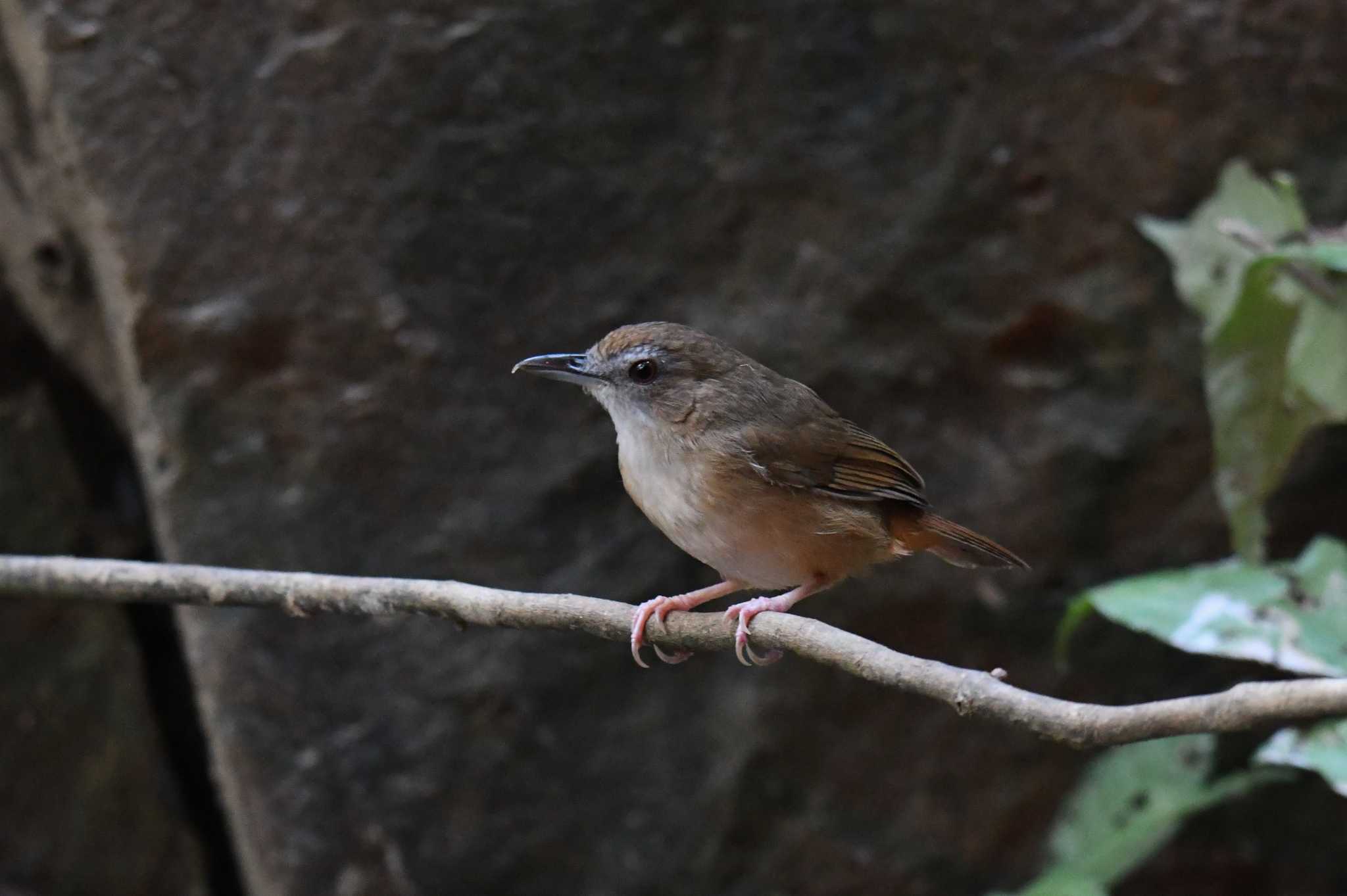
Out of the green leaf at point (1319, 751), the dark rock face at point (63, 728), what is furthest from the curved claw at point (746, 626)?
the dark rock face at point (63, 728)

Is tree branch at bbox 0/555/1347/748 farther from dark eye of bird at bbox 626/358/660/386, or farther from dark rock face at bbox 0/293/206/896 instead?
dark rock face at bbox 0/293/206/896

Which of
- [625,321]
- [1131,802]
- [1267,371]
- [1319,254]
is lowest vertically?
[1131,802]

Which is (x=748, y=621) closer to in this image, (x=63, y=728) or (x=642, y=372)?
(x=642, y=372)

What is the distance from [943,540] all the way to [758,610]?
73 cm

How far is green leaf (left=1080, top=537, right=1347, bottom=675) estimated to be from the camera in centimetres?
303

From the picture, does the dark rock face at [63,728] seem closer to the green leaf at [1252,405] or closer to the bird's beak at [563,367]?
the bird's beak at [563,367]

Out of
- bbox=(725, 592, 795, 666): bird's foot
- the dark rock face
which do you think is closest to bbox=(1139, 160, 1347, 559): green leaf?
bbox=(725, 592, 795, 666): bird's foot

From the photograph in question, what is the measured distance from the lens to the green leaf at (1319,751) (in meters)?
2.82

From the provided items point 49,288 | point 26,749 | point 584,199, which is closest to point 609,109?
point 584,199

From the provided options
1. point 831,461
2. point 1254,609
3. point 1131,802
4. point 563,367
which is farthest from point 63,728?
point 1254,609

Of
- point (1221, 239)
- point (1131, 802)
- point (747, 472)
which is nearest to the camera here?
point (747, 472)

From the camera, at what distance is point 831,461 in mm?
3012

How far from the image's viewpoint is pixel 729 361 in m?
3.03

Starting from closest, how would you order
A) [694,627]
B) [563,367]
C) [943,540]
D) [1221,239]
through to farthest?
[694,627] < [563,367] < [943,540] < [1221,239]
